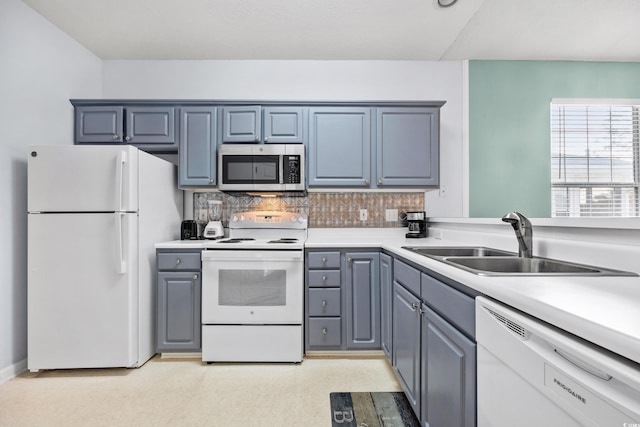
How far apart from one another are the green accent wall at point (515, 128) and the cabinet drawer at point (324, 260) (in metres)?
1.51

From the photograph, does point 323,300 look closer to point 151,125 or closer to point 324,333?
point 324,333

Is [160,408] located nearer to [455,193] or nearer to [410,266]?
[410,266]

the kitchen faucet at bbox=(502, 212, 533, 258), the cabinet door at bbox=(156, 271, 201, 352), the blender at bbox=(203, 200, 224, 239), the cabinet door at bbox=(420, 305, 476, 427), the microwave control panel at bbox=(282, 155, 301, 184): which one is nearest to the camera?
the cabinet door at bbox=(420, 305, 476, 427)

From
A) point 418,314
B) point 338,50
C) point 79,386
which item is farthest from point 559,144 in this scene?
point 79,386

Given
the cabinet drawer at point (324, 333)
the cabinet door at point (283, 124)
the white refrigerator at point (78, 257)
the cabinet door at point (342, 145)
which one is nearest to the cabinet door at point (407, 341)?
the cabinet drawer at point (324, 333)

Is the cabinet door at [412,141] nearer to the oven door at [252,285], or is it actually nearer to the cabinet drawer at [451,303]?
the oven door at [252,285]

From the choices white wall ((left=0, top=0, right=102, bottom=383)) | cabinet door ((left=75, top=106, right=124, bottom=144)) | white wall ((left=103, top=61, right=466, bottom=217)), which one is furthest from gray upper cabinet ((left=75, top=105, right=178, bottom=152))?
white wall ((left=103, top=61, right=466, bottom=217))

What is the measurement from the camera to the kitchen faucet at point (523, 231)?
1471mm

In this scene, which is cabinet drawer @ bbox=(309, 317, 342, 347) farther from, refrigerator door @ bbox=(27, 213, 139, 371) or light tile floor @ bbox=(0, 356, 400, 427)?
refrigerator door @ bbox=(27, 213, 139, 371)

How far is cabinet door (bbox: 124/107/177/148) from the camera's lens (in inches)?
104

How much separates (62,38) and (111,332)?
7.92ft

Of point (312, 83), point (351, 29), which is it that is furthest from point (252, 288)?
point (351, 29)

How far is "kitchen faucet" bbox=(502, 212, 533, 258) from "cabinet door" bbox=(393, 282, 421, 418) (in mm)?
569

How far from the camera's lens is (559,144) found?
3004 mm
